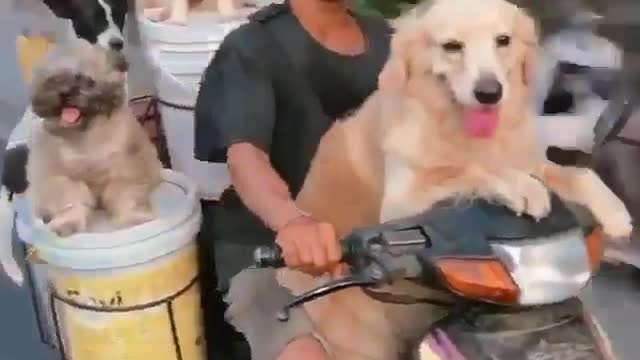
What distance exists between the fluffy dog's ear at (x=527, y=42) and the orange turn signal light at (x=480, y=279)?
1.21 ft

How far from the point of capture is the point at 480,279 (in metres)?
0.94

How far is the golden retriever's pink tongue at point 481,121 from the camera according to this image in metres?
1.13

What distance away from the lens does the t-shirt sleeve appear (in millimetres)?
1382

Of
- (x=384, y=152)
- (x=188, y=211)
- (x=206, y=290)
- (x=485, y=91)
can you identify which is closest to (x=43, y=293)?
(x=206, y=290)

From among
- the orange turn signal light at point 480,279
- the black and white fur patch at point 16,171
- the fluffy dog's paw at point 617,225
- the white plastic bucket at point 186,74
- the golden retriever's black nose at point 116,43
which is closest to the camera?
the orange turn signal light at point 480,279

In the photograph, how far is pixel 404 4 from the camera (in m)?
1.88

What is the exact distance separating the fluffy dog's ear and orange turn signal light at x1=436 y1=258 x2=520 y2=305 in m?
0.37

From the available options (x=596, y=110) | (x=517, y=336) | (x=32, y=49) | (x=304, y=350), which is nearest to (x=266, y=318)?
(x=304, y=350)

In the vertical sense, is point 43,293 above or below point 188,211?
below

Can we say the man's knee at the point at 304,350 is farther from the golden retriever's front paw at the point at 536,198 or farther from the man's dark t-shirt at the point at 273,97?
the golden retriever's front paw at the point at 536,198

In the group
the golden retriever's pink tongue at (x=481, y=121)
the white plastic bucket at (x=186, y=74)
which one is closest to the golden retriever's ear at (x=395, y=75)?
the golden retriever's pink tongue at (x=481, y=121)

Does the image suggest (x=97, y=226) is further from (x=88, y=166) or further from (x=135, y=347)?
(x=135, y=347)

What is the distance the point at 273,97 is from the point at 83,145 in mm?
297

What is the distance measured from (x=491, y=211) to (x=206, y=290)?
787mm
